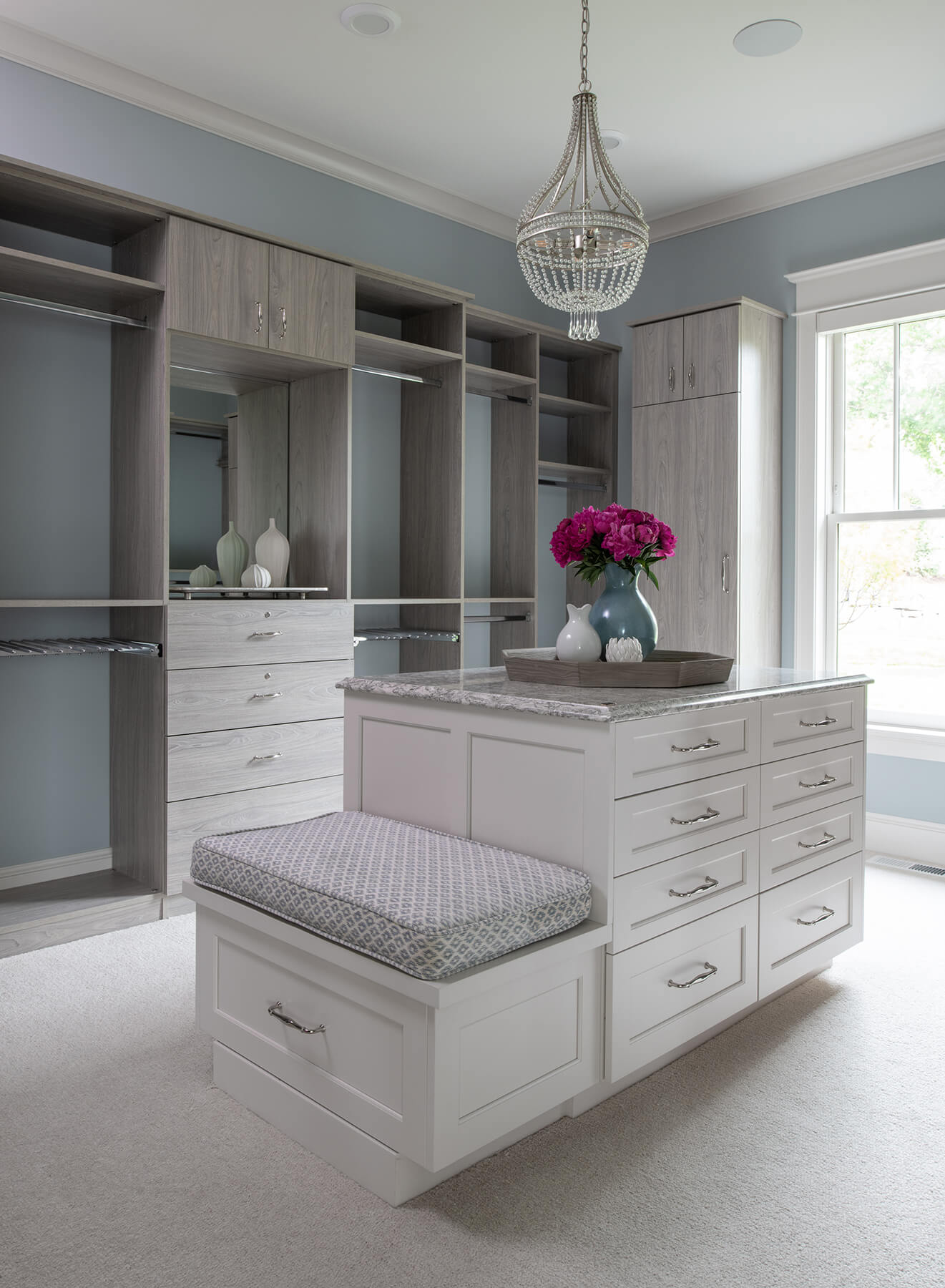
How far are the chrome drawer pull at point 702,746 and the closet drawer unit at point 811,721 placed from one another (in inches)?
8.8

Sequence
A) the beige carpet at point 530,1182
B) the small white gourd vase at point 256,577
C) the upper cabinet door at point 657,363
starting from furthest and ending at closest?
the upper cabinet door at point 657,363 < the small white gourd vase at point 256,577 < the beige carpet at point 530,1182

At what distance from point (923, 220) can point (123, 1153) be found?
171 inches

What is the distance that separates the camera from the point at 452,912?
1.56 m

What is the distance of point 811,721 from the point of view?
243 centimetres

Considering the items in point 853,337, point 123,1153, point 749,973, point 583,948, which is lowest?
point 123,1153

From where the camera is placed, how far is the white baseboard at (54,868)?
10.2ft

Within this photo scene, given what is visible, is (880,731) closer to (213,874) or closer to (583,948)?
Answer: (583,948)

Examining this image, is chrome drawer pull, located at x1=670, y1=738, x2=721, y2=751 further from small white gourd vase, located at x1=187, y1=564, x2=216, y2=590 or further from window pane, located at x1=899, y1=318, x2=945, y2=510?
window pane, located at x1=899, y1=318, x2=945, y2=510

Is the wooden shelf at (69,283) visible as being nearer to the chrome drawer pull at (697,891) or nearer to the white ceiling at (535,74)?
the white ceiling at (535,74)

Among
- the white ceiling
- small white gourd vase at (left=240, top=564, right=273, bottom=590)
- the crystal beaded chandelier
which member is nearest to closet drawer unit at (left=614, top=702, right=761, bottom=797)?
the crystal beaded chandelier

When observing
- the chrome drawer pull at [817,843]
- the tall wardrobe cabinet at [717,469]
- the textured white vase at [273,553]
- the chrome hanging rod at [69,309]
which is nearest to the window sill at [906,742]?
the tall wardrobe cabinet at [717,469]

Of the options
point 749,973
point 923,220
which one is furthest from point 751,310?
point 749,973

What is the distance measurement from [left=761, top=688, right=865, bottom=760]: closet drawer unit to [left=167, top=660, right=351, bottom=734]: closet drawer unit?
4.60 ft

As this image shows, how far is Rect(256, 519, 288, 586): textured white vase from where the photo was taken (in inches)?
140
